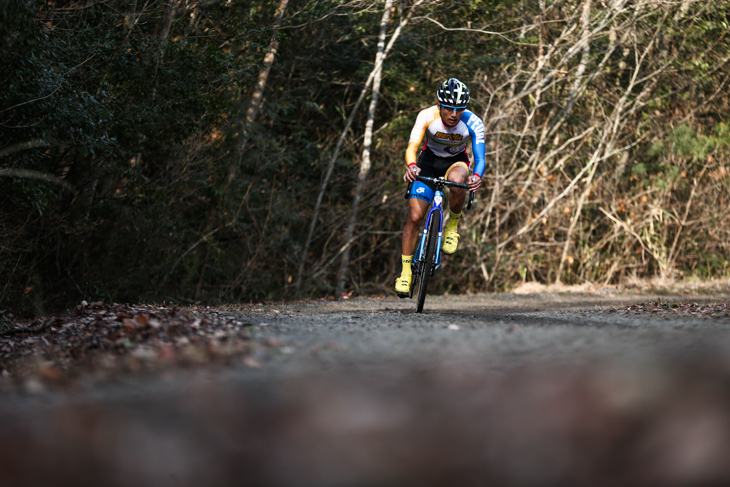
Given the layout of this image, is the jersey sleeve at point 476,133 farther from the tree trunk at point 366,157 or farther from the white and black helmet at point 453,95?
the tree trunk at point 366,157

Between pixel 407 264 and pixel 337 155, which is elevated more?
pixel 337 155

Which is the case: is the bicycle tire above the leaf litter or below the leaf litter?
above

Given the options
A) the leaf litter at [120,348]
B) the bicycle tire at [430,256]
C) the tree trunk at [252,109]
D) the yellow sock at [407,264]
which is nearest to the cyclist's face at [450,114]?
the bicycle tire at [430,256]

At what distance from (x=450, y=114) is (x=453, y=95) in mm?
219

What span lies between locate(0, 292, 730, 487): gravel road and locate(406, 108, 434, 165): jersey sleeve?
4634 millimetres

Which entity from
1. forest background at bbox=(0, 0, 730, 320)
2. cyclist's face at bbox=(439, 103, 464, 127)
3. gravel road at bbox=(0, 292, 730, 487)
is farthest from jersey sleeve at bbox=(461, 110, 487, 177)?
forest background at bbox=(0, 0, 730, 320)

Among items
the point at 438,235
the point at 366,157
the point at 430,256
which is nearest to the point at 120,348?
the point at 430,256

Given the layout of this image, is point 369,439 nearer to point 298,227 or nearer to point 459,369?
point 459,369

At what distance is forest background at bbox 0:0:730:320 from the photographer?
534 inches

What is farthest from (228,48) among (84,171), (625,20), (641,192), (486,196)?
(641,192)

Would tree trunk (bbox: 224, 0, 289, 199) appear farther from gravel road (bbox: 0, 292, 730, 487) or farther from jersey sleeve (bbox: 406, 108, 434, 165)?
gravel road (bbox: 0, 292, 730, 487)

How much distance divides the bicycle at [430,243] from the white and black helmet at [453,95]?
86 centimetres

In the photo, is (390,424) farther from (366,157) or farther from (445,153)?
(366,157)

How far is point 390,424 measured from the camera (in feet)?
9.47
